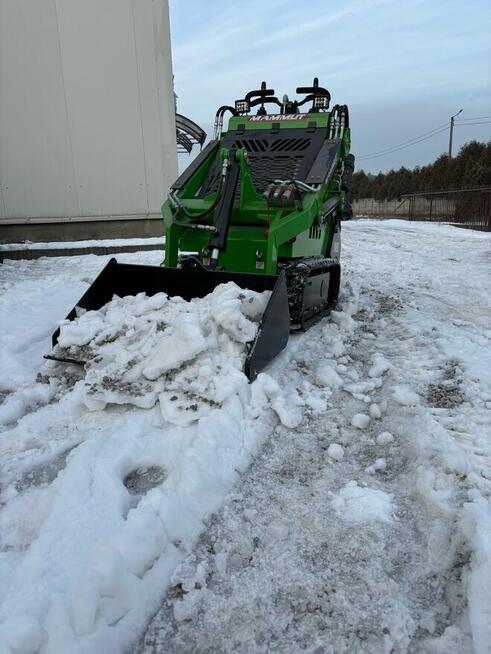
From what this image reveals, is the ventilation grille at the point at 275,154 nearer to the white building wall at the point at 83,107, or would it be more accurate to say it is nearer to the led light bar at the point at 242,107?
the led light bar at the point at 242,107

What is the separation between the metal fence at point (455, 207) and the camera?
18.6m

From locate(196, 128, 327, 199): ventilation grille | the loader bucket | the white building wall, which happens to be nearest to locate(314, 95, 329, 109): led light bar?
locate(196, 128, 327, 199): ventilation grille

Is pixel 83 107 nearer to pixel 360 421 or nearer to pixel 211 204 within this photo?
pixel 211 204

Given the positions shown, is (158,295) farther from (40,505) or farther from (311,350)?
(40,505)

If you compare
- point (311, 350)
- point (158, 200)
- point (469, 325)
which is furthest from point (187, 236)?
point (158, 200)

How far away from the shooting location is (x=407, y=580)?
1.79 m

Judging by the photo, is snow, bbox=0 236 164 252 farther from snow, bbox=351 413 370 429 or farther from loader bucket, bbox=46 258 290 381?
snow, bbox=351 413 370 429

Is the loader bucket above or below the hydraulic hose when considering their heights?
below

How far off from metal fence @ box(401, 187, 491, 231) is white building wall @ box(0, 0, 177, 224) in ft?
43.3

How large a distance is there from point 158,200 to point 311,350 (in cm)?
691

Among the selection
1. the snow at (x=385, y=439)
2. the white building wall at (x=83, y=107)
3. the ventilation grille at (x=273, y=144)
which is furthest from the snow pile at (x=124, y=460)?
the white building wall at (x=83, y=107)

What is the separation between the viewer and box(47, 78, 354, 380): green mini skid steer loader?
12.2 feet

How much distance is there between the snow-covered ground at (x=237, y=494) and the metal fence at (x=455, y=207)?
1677 cm

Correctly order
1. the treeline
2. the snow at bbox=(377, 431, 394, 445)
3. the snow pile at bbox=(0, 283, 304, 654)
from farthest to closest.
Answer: the treeline < the snow at bbox=(377, 431, 394, 445) < the snow pile at bbox=(0, 283, 304, 654)
